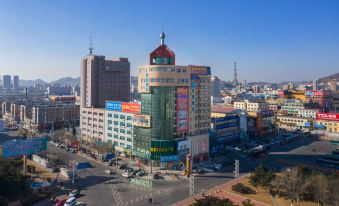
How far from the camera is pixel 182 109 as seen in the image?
60406mm

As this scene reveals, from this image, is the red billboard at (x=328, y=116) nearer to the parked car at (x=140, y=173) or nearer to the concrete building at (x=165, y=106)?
the concrete building at (x=165, y=106)

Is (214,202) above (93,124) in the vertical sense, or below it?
below

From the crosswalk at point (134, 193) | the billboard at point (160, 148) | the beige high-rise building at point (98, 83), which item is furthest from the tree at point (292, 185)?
the beige high-rise building at point (98, 83)

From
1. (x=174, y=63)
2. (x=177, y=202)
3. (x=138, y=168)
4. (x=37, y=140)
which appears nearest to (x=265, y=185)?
(x=177, y=202)

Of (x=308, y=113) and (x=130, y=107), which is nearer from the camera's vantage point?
(x=130, y=107)

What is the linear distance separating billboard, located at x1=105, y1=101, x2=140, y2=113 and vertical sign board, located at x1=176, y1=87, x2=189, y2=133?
9562 millimetres

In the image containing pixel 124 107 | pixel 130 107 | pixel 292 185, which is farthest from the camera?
pixel 124 107

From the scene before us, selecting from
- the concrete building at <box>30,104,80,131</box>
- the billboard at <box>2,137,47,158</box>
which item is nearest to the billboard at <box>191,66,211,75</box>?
the billboard at <box>2,137,47,158</box>

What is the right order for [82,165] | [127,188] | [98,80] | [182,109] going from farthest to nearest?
[98,80]
[182,109]
[82,165]
[127,188]

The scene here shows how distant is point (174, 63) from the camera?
60.4 metres

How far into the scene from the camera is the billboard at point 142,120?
5855 centimetres

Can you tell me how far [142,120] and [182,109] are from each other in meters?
7.80

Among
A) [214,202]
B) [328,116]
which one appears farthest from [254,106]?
[214,202]

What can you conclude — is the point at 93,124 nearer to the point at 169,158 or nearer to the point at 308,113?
the point at 169,158
